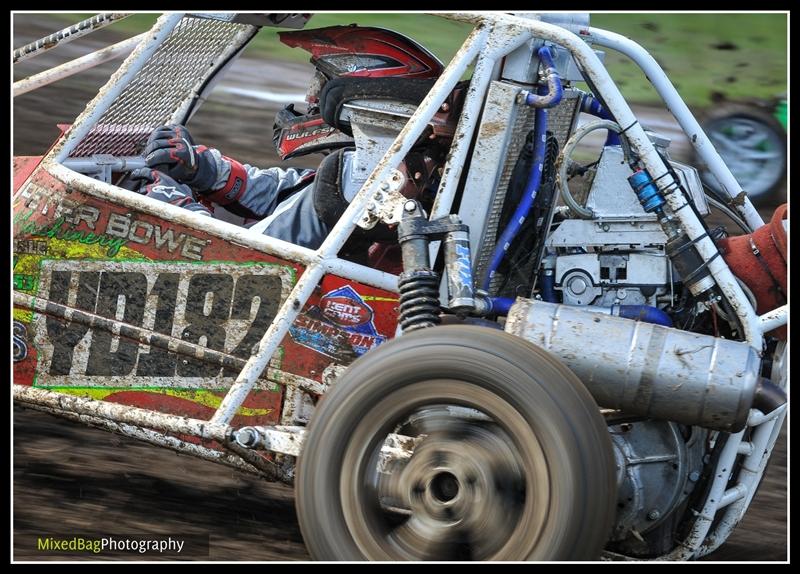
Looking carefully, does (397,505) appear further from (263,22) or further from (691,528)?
(263,22)

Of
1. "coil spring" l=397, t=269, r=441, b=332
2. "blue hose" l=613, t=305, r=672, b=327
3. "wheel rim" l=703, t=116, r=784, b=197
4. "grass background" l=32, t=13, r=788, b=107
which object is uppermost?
"grass background" l=32, t=13, r=788, b=107

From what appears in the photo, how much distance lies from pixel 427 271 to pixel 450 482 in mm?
569

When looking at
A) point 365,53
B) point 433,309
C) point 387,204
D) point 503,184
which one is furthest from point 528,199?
point 365,53

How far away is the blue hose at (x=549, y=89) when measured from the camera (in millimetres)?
3191

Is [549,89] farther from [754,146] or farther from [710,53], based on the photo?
[710,53]

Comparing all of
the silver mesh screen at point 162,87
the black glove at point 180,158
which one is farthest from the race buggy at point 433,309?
the silver mesh screen at point 162,87

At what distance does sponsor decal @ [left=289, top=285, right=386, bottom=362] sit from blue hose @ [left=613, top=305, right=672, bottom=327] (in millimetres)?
707

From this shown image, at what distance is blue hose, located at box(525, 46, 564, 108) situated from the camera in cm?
319

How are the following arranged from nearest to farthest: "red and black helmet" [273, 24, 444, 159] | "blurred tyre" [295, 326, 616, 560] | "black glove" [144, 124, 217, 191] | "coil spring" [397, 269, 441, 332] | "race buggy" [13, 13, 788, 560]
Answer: "blurred tyre" [295, 326, 616, 560] < "race buggy" [13, 13, 788, 560] < "coil spring" [397, 269, 441, 332] < "red and black helmet" [273, 24, 444, 159] < "black glove" [144, 124, 217, 191]

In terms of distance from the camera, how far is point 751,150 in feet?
21.4

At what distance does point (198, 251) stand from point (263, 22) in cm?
80

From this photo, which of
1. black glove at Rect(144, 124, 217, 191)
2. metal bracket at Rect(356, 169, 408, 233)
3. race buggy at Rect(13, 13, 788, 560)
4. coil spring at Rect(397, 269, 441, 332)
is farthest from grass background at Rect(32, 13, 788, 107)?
coil spring at Rect(397, 269, 441, 332)

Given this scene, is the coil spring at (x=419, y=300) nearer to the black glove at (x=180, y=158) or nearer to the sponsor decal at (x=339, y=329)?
the sponsor decal at (x=339, y=329)

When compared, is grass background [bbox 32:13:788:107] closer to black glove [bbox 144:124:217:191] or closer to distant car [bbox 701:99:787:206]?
distant car [bbox 701:99:787:206]
